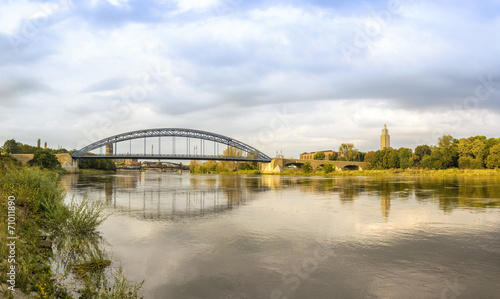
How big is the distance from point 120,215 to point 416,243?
15486mm

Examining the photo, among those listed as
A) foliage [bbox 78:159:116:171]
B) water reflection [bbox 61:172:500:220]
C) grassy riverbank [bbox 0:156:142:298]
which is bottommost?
water reflection [bbox 61:172:500:220]

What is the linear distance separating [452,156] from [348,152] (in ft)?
208

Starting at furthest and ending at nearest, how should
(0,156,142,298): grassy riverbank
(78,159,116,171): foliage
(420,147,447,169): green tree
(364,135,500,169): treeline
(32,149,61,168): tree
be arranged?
(78,159,116,171): foliage, (420,147,447,169): green tree, (32,149,61,168): tree, (364,135,500,169): treeline, (0,156,142,298): grassy riverbank

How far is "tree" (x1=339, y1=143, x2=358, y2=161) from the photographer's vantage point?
16062 centimetres

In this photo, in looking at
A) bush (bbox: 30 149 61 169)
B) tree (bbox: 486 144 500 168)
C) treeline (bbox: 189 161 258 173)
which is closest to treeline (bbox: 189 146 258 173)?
treeline (bbox: 189 161 258 173)

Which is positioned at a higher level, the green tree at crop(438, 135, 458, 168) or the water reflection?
the green tree at crop(438, 135, 458, 168)

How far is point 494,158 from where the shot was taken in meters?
81.8

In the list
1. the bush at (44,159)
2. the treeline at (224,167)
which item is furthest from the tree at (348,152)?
the bush at (44,159)

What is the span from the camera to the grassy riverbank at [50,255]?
22.5ft

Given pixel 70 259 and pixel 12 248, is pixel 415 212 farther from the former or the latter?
pixel 12 248

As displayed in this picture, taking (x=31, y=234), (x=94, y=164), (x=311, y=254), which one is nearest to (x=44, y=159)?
(x=94, y=164)

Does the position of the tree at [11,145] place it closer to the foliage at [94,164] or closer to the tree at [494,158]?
the foliage at [94,164]

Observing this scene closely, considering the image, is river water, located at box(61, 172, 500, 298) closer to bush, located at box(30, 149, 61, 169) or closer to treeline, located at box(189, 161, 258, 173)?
bush, located at box(30, 149, 61, 169)

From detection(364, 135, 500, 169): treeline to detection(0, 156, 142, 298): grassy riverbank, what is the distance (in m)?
99.3
